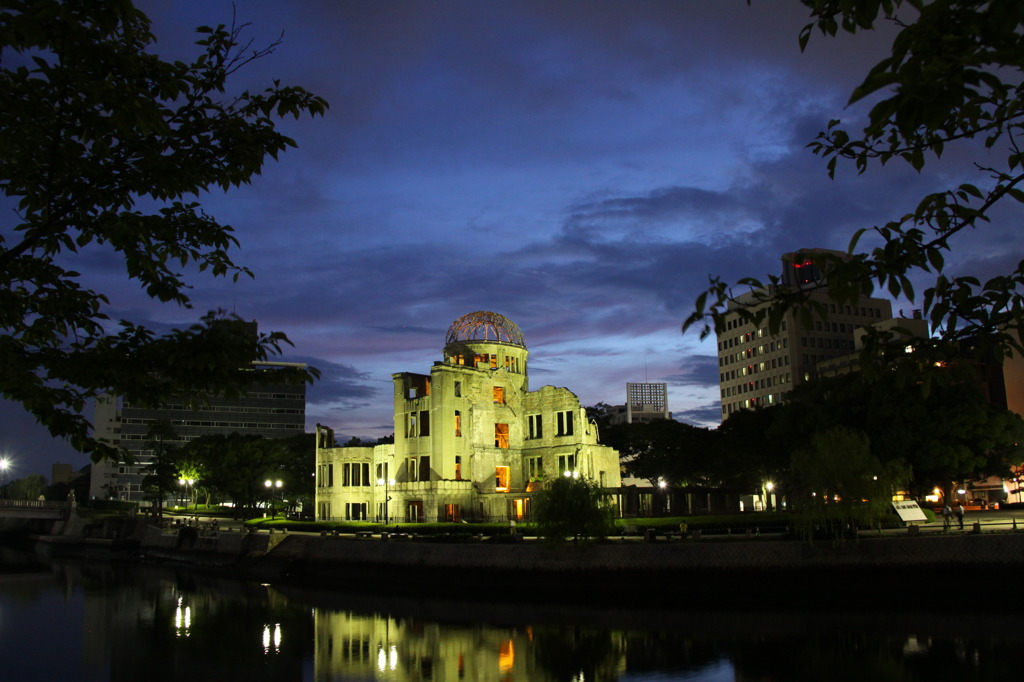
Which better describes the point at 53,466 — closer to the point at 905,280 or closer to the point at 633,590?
the point at 633,590

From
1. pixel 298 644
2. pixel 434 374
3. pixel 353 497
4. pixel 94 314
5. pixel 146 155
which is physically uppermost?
pixel 434 374

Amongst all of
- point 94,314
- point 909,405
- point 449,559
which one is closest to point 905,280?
point 94,314

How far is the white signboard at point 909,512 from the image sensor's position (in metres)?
47.1

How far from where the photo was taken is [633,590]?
4322cm

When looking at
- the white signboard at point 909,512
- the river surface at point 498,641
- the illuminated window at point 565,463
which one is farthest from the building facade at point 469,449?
the white signboard at point 909,512

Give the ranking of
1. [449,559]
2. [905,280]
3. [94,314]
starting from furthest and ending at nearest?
[449,559]
[94,314]
[905,280]

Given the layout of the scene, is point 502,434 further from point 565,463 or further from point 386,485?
point 386,485

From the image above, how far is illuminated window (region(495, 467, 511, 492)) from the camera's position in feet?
236

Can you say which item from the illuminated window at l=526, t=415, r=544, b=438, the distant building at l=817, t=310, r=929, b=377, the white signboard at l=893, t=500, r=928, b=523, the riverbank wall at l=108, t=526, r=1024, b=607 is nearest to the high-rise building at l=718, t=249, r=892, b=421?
the distant building at l=817, t=310, r=929, b=377

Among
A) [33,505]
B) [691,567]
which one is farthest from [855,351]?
[33,505]

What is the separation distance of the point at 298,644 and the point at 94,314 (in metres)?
29.3

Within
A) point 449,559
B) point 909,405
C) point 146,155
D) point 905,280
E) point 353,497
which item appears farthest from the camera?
point 353,497

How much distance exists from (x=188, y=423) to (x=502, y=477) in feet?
349

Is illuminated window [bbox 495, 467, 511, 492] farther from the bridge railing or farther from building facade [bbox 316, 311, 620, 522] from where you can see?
the bridge railing
